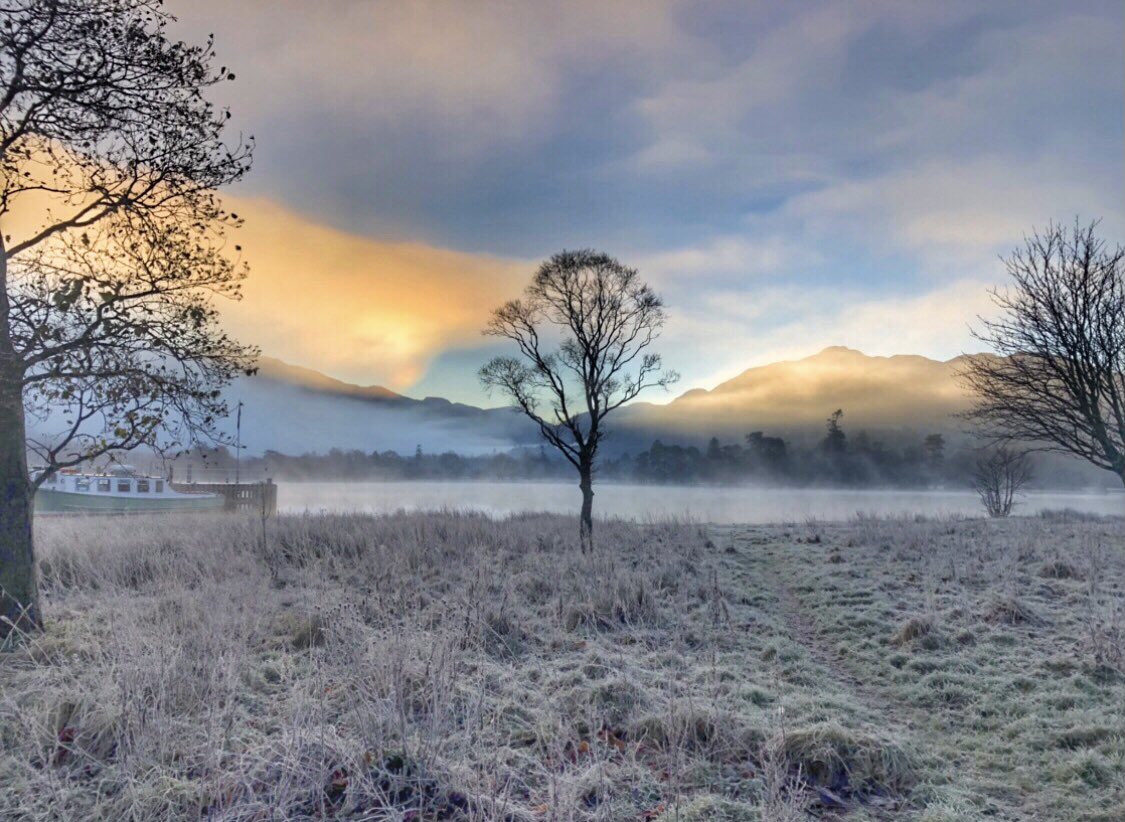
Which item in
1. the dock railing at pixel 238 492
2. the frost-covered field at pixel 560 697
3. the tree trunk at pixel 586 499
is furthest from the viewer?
the dock railing at pixel 238 492

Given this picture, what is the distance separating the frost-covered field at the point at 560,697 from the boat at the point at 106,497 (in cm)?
2489

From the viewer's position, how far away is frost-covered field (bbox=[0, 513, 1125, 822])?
366 cm

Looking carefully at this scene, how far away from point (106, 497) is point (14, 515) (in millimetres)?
30445

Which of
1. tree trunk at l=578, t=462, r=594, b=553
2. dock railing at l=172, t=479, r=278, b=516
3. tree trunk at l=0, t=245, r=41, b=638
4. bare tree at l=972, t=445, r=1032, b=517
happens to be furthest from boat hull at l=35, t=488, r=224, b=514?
bare tree at l=972, t=445, r=1032, b=517

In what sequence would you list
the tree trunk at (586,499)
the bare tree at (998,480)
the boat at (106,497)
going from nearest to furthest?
1. the tree trunk at (586,499)
2. the bare tree at (998,480)
3. the boat at (106,497)

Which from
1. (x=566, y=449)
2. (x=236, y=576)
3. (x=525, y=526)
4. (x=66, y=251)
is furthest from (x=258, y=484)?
(x=66, y=251)

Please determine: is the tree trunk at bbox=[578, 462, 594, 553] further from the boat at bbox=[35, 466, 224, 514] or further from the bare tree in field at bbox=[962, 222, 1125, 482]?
the boat at bbox=[35, 466, 224, 514]

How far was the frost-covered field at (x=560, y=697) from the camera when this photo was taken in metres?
3.66

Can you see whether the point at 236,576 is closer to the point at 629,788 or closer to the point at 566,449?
the point at 629,788

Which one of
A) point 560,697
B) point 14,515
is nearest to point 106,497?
point 14,515

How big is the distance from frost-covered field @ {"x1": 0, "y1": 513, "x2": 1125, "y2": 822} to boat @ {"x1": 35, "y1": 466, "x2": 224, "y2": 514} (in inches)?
980

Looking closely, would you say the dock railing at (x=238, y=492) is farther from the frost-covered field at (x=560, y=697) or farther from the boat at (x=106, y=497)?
the frost-covered field at (x=560, y=697)

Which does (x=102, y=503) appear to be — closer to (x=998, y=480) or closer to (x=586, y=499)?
(x=586, y=499)

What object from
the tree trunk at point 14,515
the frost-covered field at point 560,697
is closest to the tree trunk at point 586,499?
the frost-covered field at point 560,697
